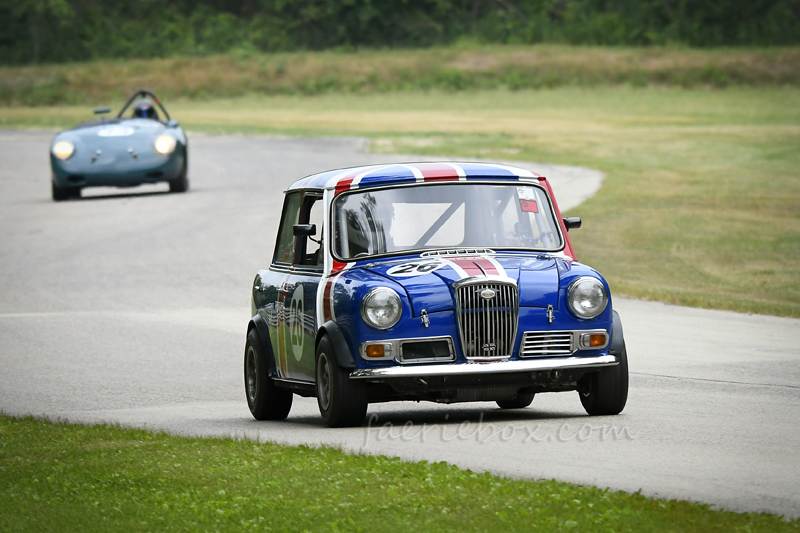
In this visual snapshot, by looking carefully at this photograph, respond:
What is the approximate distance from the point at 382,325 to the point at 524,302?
2.82 ft

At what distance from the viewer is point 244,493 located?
22.2 ft

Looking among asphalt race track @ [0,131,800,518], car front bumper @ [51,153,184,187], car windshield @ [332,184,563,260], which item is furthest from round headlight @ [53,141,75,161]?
car windshield @ [332,184,563,260]

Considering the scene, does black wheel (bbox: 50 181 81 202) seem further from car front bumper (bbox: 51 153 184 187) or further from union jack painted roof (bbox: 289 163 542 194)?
union jack painted roof (bbox: 289 163 542 194)

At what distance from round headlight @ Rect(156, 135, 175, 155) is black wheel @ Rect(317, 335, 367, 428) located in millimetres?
18506

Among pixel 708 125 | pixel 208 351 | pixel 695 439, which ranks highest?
pixel 695 439

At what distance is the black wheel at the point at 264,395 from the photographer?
1027 centimetres

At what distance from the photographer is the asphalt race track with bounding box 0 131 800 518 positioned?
25.0 ft

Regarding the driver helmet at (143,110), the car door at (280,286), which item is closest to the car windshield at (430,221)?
the car door at (280,286)

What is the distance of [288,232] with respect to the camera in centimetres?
1066

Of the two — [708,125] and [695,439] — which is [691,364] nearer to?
[695,439]

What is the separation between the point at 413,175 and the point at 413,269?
2.94 feet

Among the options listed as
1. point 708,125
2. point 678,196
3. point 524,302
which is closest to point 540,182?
point 524,302

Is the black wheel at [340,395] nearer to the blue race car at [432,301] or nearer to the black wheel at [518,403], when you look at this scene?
the blue race car at [432,301]

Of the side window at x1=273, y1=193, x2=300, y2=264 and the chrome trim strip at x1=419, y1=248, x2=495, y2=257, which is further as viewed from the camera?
the side window at x1=273, y1=193, x2=300, y2=264
